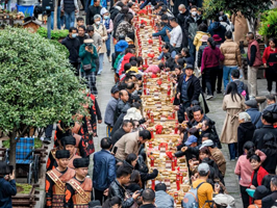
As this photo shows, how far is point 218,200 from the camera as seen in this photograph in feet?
39.3

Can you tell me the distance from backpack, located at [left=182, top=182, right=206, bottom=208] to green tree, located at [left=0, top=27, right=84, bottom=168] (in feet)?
10.2

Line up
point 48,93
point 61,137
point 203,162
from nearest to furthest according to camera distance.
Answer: point 203,162 < point 48,93 < point 61,137

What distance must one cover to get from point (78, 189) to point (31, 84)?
99.3 inches

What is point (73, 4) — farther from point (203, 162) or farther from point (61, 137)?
point (203, 162)

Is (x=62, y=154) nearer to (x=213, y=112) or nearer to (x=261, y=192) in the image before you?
(x=261, y=192)

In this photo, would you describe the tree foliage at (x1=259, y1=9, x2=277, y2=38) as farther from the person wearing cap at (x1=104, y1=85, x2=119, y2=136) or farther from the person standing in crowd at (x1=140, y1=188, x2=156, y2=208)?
the person standing in crowd at (x1=140, y1=188, x2=156, y2=208)

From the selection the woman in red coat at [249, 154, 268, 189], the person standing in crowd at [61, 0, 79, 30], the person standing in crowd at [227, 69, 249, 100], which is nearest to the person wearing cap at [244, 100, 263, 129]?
the person standing in crowd at [227, 69, 249, 100]

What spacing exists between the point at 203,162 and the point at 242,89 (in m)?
5.30

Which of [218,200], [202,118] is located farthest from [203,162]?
[202,118]

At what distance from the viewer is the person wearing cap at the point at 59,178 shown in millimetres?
13578

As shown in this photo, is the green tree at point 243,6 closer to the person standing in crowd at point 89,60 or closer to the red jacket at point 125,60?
the red jacket at point 125,60

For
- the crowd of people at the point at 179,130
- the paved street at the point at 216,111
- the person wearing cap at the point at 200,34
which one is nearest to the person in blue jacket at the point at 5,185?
the crowd of people at the point at 179,130

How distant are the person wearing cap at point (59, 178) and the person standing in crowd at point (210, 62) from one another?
8.61 meters

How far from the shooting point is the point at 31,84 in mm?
14211
